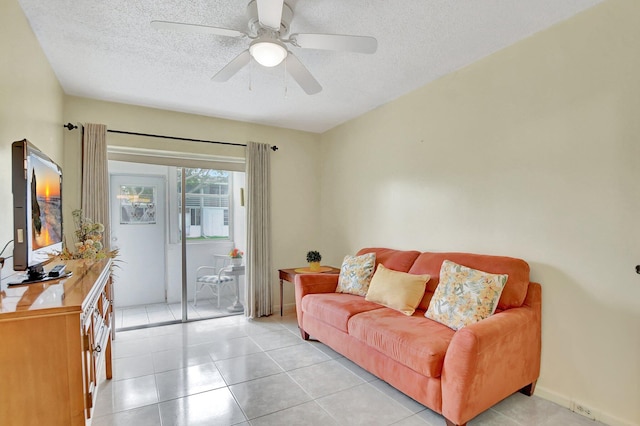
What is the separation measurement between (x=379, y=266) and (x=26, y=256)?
2634 mm

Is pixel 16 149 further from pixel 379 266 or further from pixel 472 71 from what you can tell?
pixel 472 71

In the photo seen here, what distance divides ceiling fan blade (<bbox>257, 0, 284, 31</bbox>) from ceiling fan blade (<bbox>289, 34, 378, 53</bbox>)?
0.19 meters

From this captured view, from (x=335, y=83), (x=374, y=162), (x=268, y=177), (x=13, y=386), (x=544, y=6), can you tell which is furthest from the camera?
(x=268, y=177)

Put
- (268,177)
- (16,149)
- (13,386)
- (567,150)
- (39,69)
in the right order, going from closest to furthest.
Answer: (13,386)
(16,149)
(567,150)
(39,69)
(268,177)

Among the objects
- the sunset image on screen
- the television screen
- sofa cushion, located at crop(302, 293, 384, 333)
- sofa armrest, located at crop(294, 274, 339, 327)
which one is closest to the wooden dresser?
the television screen

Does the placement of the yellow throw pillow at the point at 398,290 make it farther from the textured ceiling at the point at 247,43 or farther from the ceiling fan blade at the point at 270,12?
the ceiling fan blade at the point at 270,12

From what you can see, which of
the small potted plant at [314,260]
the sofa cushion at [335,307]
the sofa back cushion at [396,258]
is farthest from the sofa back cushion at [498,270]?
the small potted plant at [314,260]

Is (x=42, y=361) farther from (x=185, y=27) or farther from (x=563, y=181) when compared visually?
(x=563, y=181)

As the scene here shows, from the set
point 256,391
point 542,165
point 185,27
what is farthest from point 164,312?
point 542,165

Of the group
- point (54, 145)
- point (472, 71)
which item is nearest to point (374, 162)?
point (472, 71)

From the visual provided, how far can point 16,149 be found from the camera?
1.50 meters

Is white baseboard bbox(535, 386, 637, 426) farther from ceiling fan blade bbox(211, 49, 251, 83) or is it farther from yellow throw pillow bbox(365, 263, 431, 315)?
ceiling fan blade bbox(211, 49, 251, 83)

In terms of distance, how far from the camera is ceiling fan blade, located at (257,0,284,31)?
1.65 meters

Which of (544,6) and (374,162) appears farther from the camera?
(374,162)
